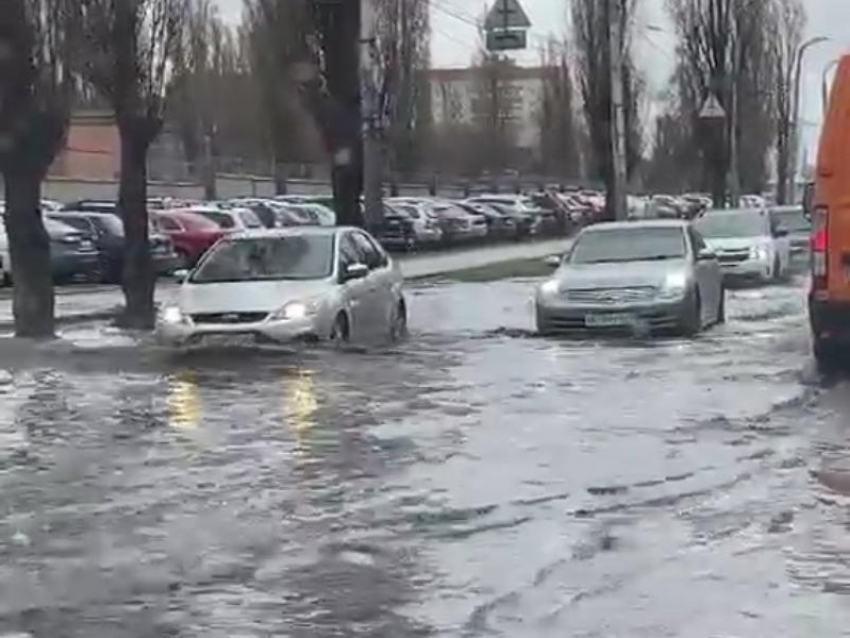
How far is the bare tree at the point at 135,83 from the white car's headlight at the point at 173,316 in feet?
13.8

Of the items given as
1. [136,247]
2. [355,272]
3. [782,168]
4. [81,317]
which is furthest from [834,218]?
[782,168]

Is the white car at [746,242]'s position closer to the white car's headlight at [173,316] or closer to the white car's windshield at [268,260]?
the white car's windshield at [268,260]

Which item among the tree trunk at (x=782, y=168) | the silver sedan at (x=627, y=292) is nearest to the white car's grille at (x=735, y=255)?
the silver sedan at (x=627, y=292)

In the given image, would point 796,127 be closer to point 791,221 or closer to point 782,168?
point 782,168

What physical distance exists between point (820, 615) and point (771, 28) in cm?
6226

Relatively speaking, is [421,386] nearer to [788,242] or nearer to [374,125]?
[374,125]

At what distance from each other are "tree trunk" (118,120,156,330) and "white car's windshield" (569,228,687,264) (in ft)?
17.5

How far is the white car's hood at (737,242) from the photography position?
33438 mm

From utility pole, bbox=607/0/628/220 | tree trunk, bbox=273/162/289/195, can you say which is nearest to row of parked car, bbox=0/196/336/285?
utility pole, bbox=607/0/628/220

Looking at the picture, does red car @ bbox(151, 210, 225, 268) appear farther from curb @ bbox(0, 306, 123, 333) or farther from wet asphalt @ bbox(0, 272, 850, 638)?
wet asphalt @ bbox(0, 272, 850, 638)

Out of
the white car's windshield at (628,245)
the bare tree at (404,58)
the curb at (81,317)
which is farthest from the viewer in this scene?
the bare tree at (404,58)

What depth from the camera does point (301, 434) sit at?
12.9 meters

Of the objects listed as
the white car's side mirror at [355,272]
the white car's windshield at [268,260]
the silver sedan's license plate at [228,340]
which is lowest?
the silver sedan's license plate at [228,340]

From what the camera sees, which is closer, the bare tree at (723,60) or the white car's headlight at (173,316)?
the white car's headlight at (173,316)
